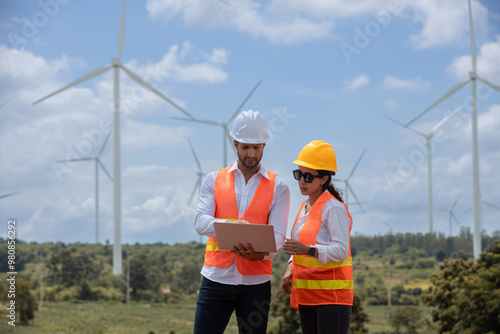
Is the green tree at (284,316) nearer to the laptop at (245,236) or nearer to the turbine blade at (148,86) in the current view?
the turbine blade at (148,86)

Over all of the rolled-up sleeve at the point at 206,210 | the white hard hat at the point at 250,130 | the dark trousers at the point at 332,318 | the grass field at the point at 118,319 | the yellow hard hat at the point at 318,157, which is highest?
the white hard hat at the point at 250,130

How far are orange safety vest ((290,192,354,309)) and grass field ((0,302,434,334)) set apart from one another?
59758 mm

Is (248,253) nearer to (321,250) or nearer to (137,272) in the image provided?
(321,250)

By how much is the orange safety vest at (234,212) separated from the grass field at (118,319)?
5979 cm

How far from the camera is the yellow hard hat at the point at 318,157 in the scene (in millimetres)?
6848

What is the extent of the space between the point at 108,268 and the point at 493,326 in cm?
7874

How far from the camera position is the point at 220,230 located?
6398 millimetres

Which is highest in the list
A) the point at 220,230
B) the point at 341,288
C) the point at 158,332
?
the point at 220,230

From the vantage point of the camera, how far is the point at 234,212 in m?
6.83

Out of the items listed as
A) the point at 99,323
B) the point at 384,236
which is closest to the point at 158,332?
the point at 99,323

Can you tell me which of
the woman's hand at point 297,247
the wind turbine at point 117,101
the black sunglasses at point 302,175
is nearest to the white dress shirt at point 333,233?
the woman's hand at point 297,247

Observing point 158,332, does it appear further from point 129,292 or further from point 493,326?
point 493,326

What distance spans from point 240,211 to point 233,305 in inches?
42.5

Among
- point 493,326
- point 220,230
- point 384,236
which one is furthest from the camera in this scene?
point 384,236
